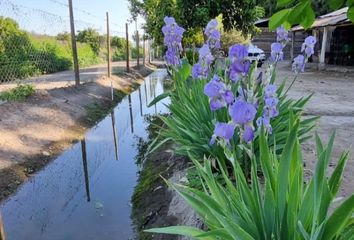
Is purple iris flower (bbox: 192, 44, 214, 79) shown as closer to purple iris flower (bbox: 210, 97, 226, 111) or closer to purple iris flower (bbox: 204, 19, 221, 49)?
purple iris flower (bbox: 204, 19, 221, 49)

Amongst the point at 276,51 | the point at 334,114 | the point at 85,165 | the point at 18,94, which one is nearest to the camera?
the point at 276,51

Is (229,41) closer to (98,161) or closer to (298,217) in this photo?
(98,161)

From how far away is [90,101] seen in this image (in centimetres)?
1109

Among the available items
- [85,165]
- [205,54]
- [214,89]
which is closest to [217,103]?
[214,89]

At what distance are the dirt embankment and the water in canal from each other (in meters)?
0.23

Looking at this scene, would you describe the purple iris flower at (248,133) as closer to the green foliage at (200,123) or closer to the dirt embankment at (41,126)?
the green foliage at (200,123)

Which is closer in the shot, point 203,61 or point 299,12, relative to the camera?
point 299,12

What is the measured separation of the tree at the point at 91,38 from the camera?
94.3 ft

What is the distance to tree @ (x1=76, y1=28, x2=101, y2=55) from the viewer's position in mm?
28734

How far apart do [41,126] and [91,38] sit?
2213cm

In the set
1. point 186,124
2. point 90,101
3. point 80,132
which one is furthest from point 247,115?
point 90,101

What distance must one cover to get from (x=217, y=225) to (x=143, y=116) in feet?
28.5

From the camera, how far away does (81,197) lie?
17.0 ft

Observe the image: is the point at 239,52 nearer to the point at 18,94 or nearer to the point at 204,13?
the point at 18,94
